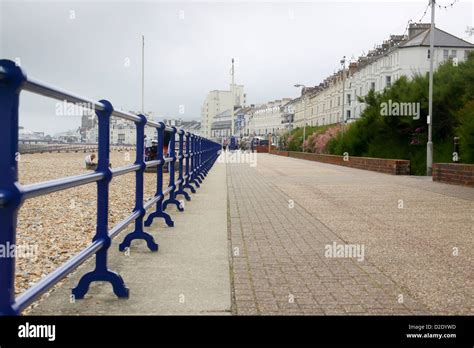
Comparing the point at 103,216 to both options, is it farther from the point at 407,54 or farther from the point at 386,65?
the point at 386,65

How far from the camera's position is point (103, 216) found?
414 cm

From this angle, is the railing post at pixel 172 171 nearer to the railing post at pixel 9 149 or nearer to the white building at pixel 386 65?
the railing post at pixel 9 149

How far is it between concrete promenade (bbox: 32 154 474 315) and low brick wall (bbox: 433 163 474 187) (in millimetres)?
5133

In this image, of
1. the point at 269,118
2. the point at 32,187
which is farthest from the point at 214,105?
the point at 32,187

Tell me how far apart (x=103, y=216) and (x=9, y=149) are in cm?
179

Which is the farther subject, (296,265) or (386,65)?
(386,65)

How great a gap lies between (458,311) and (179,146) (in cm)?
763

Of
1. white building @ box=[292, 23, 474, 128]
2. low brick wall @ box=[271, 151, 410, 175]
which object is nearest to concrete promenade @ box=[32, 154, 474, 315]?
low brick wall @ box=[271, 151, 410, 175]

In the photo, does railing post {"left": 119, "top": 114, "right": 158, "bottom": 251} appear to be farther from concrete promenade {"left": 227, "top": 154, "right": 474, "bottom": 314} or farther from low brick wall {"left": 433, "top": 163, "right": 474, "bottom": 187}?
low brick wall {"left": 433, "top": 163, "right": 474, "bottom": 187}

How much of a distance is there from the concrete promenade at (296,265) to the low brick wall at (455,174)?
5.13 meters

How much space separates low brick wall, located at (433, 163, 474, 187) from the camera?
576 inches

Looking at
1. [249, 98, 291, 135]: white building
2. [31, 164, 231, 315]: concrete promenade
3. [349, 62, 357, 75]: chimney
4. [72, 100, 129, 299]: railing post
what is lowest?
[31, 164, 231, 315]: concrete promenade
